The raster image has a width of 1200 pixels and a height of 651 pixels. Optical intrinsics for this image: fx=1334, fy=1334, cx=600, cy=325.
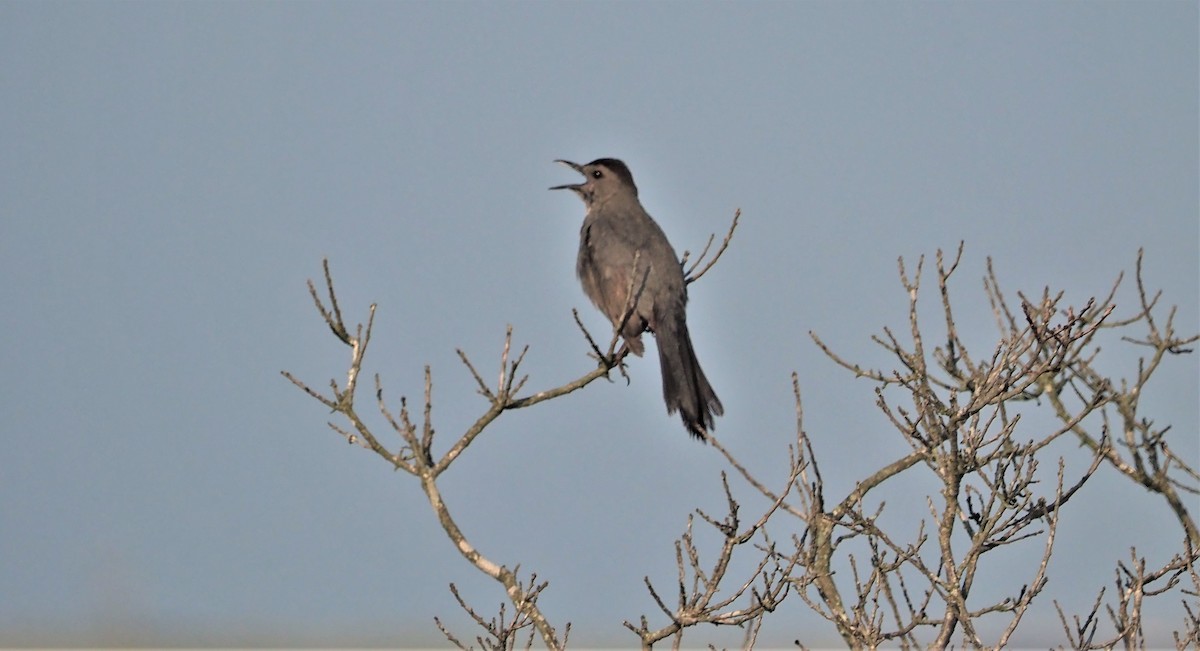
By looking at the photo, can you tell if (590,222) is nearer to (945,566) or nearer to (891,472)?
(891,472)

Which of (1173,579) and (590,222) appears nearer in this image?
(1173,579)

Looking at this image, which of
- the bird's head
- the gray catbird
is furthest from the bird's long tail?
the bird's head

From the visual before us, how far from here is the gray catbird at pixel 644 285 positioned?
7.78 meters

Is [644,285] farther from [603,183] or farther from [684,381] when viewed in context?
[603,183]

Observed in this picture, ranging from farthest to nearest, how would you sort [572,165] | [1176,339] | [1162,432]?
[572,165], [1176,339], [1162,432]

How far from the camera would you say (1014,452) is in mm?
4984

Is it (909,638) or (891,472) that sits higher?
(891,472)

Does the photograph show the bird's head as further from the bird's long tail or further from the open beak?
the bird's long tail

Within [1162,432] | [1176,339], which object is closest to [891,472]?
[1162,432]

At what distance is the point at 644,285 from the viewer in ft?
25.3

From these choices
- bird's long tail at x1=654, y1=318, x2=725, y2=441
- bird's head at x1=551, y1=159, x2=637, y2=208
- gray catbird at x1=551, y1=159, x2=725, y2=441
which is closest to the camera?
bird's long tail at x1=654, y1=318, x2=725, y2=441

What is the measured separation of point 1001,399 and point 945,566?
2.13 feet

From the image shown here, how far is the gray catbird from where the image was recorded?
778cm

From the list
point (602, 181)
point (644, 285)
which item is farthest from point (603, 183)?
point (644, 285)
